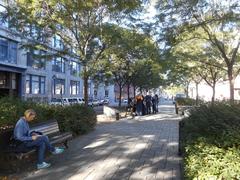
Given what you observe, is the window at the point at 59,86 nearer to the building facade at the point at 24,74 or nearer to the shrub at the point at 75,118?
the building facade at the point at 24,74

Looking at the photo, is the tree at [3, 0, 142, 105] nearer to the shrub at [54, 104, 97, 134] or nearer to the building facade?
the shrub at [54, 104, 97, 134]

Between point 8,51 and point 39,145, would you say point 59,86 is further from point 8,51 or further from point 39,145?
point 39,145

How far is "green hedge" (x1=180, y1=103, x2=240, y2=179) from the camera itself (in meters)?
4.47

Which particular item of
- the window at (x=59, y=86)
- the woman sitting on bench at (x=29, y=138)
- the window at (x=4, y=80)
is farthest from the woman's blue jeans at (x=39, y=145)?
the window at (x=59, y=86)

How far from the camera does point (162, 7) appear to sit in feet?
62.4

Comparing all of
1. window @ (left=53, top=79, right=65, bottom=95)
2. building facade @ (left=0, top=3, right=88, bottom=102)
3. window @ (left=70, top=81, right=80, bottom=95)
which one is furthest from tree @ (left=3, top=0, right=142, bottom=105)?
window @ (left=70, top=81, right=80, bottom=95)

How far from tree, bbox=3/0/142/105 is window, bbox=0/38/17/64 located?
24881 millimetres

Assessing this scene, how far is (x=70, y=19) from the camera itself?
16312 millimetres

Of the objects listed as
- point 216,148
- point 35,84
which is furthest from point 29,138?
point 35,84

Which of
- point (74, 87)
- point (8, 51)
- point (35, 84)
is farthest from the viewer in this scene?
point (74, 87)

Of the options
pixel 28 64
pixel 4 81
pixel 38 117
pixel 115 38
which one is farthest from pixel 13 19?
pixel 28 64

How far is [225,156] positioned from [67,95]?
63539mm

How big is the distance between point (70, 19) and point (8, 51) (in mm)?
28807

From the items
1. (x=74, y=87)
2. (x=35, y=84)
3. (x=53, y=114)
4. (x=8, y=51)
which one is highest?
(x=8, y=51)
